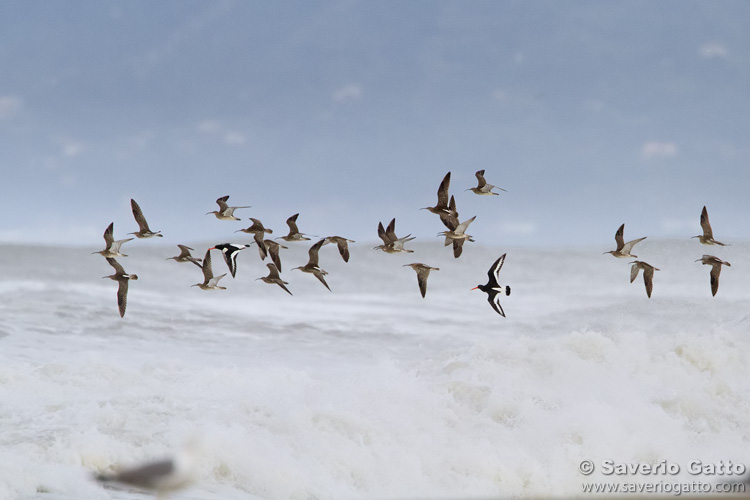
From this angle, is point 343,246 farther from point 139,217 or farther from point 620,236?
point 620,236

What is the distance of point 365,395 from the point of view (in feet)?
A: 33.6

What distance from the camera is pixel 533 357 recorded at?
1166 centimetres

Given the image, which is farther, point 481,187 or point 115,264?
point 115,264

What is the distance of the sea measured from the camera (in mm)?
8266

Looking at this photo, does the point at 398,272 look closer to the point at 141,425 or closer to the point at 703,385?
the point at 703,385

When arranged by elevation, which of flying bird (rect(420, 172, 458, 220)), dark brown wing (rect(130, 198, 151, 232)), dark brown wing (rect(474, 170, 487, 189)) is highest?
dark brown wing (rect(474, 170, 487, 189))

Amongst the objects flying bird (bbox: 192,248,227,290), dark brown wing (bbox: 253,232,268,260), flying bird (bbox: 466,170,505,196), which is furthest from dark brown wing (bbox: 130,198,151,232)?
flying bird (bbox: 466,170,505,196)

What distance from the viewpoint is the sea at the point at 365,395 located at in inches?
325

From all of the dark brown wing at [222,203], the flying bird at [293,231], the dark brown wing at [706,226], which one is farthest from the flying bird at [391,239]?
the dark brown wing at [706,226]

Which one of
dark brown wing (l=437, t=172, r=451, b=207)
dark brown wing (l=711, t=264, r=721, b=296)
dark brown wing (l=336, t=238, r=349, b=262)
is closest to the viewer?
dark brown wing (l=437, t=172, r=451, b=207)

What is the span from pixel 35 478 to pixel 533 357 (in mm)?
6712

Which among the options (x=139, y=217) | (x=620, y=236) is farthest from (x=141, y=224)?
(x=620, y=236)

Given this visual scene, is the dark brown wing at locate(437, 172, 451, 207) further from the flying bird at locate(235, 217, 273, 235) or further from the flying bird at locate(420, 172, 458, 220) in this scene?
A: the flying bird at locate(235, 217, 273, 235)

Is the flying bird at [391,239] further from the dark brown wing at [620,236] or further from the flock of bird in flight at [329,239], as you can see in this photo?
the dark brown wing at [620,236]
